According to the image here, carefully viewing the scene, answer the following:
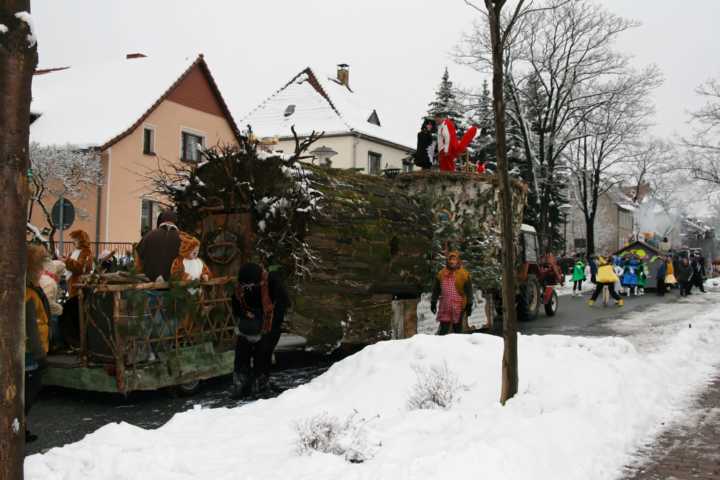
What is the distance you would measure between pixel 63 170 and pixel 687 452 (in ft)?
71.1

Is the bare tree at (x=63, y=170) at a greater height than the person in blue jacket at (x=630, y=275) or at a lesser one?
greater

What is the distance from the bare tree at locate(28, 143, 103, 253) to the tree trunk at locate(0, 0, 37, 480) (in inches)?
762

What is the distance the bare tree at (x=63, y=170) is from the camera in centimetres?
2216

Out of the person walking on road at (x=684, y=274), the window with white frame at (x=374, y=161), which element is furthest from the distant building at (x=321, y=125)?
the person walking on road at (x=684, y=274)

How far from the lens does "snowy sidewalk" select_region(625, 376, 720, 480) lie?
4676 millimetres

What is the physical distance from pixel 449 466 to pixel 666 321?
1243 cm

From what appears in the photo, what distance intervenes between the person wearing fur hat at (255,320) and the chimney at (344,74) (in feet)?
117

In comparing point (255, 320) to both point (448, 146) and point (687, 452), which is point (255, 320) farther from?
point (448, 146)

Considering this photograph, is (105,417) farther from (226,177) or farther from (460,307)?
(460,307)

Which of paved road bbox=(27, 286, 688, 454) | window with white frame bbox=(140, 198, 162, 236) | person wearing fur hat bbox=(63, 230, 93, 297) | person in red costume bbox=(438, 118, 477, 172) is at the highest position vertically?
person in red costume bbox=(438, 118, 477, 172)

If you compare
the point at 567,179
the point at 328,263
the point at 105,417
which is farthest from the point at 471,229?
the point at 567,179

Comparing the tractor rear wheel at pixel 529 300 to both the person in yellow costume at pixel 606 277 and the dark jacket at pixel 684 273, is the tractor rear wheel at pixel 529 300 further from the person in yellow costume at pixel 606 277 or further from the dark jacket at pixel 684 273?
the dark jacket at pixel 684 273

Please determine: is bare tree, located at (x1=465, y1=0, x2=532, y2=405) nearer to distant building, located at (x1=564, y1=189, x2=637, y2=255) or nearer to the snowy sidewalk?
the snowy sidewalk

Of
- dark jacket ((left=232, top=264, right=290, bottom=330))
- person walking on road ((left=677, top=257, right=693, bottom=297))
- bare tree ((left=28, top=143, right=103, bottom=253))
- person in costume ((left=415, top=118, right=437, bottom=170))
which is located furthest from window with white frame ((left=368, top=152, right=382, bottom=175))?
dark jacket ((left=232, top=264, right=290, bottom=330))
